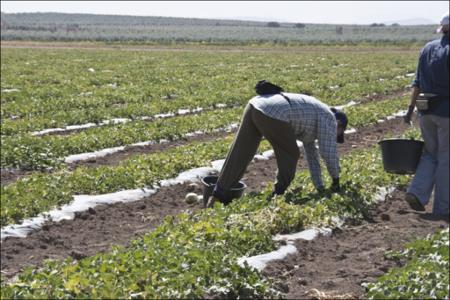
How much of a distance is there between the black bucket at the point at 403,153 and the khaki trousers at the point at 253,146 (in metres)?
1.18

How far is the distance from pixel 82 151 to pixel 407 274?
7174 millimetres

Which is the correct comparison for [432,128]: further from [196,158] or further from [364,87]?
[364,87]

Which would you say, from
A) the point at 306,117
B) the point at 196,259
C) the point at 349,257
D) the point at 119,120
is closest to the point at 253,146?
the point at 306,117

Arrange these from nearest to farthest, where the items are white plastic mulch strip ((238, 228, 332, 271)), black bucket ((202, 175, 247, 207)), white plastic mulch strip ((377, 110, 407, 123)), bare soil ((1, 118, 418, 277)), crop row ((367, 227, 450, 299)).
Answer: crop row ((367, 227, 450, 299))
white plastic mulch strip ((238, 228, 332, 271))
bare soil ((1, 118, 418, 277))
black bucket ((202, 175, 247, 207))
white plastic mulch strip ((377, 110, 407, 123))

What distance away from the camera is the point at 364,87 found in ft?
72.0

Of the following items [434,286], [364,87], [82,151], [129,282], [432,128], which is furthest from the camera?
[364,87]

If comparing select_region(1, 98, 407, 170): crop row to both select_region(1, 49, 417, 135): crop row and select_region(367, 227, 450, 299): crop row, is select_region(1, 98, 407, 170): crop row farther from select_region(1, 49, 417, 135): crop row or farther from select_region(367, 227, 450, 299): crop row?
select_region(367, 227, 450, 299): crop row

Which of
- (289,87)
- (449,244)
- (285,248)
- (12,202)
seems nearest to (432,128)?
(449,244)

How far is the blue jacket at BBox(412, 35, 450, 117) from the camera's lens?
7488 millimetres

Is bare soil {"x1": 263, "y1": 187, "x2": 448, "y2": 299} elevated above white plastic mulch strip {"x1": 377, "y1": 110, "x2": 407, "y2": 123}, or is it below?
below

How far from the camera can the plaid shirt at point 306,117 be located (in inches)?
299

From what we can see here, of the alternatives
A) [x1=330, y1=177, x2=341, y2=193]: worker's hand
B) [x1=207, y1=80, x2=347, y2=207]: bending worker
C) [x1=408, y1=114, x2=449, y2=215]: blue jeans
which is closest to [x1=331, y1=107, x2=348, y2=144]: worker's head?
[x1=207, y1=80, x2=347, y2=207]: bending worker

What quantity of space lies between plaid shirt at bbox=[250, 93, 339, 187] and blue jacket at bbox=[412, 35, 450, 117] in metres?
1.08

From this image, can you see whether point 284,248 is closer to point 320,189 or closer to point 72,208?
point 320,189
